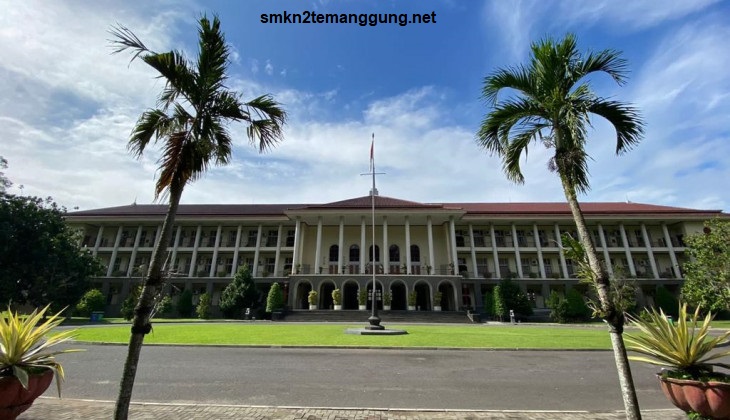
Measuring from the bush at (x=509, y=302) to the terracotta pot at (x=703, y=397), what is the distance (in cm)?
2464

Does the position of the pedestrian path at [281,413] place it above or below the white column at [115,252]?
below

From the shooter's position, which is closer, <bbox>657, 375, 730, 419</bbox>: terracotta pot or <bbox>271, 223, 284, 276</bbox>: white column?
<bbox>657, 375, 730, 419</bbox>: terracotta pot

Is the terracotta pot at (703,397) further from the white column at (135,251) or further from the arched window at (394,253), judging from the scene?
the white column at (135,251)

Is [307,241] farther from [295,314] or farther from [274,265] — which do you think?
[295,314]

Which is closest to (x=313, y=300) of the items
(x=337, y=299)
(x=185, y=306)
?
(x=337, y=299)

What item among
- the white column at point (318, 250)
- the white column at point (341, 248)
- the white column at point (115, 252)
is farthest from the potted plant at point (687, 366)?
the white column at point (115, 252)

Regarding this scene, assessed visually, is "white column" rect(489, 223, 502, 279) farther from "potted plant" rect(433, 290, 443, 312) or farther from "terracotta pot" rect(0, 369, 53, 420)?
"terracotta pot" rect(0, 369, 53, 420)

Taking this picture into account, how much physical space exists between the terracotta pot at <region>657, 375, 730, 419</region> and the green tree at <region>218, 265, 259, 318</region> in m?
29.3

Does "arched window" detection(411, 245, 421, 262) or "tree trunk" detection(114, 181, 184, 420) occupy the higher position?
"arched window" detection(411, 245, 421, 262)

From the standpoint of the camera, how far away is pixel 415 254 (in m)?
37.6

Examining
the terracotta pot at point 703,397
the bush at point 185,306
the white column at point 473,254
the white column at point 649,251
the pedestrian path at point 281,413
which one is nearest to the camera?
the terracotta pot at point 703,397

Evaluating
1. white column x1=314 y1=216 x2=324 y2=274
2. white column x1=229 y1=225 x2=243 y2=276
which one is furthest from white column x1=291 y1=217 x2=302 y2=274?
white column x1=229 y1=225 x2=243 y2=276

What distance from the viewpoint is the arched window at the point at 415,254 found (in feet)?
123

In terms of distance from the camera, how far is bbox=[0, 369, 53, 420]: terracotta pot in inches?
150
